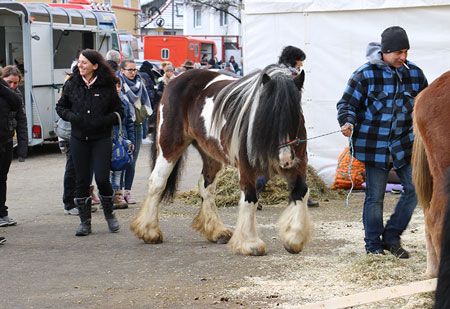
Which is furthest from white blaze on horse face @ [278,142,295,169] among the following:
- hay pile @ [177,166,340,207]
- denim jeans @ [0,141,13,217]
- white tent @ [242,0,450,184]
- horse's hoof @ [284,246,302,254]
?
white tent @ [242,0,450,184]

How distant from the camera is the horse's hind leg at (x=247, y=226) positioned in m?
6.76

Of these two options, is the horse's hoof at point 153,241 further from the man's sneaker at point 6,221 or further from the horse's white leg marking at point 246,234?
the man's sneaker at point 6,221

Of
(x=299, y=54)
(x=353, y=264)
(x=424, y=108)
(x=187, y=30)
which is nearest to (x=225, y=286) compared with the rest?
(x=353, y=264)

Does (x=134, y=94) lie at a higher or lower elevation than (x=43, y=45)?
lower

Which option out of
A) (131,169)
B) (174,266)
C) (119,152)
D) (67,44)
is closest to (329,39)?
(131,169)

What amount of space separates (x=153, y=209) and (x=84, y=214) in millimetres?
783

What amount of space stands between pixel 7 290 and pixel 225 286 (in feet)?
5.29

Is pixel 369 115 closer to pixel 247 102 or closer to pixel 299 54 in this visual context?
pixel 247 102

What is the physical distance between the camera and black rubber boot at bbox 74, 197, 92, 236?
8.10m

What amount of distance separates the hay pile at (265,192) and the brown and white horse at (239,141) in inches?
75.6

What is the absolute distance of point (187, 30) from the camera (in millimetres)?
75250

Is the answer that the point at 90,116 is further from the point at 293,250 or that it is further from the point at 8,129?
the point at 293,250

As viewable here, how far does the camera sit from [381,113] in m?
6.40

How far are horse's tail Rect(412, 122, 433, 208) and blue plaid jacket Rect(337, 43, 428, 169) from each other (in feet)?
3.24
